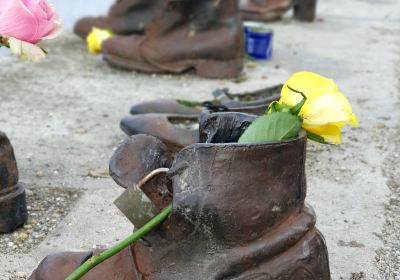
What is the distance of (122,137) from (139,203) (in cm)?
133

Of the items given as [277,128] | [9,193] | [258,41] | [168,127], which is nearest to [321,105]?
[277,128]

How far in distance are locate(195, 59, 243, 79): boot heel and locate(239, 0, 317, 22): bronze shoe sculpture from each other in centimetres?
154

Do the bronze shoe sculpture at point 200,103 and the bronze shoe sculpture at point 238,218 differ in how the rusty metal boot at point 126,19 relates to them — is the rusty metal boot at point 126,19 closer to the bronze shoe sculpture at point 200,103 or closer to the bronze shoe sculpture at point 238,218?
the bronze shoe sculpture at point 200,103

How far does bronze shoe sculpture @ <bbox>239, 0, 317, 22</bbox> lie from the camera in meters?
4.79

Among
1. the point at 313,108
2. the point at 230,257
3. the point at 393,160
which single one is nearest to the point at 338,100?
the point at 313,108

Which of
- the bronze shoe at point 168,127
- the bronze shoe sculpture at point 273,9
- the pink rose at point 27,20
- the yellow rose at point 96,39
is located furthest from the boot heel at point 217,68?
the pink rose at point 27,20

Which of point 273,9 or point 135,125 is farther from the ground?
point 135,125

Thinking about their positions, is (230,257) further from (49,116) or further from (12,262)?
(49,116)

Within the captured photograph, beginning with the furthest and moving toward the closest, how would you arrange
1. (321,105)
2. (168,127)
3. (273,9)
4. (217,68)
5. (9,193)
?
1. (273,9)
2. (217,68)
3. (168,127)
4. (9,193)
5. (321,105)

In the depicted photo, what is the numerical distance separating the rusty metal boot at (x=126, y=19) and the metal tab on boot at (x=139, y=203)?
2.71m

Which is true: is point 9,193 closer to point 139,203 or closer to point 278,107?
point 139,203

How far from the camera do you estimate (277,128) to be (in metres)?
1.17

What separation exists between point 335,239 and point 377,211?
23cm

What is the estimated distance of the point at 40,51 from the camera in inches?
59.0
